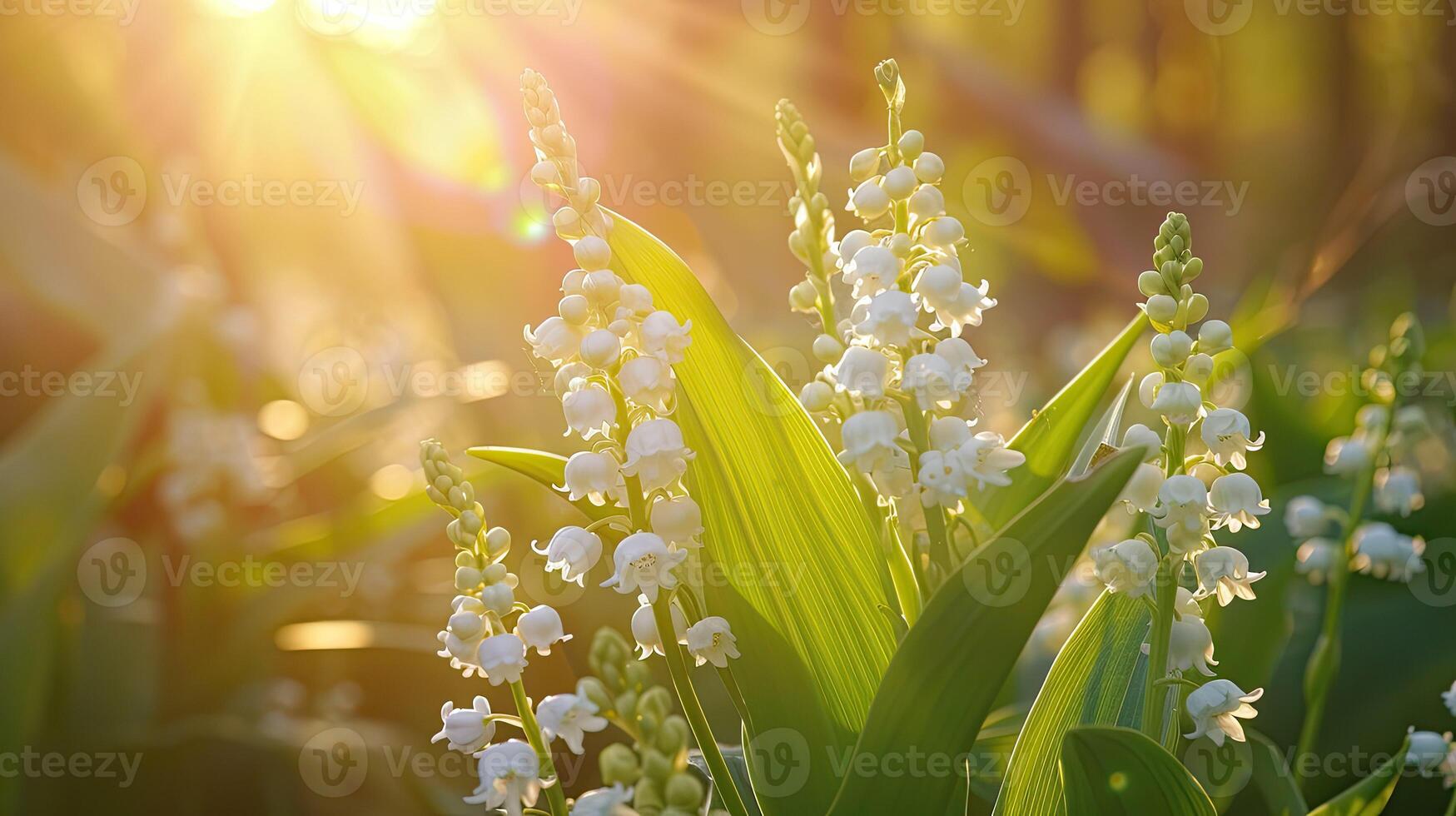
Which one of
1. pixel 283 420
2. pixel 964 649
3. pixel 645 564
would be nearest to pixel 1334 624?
pixel 964 649

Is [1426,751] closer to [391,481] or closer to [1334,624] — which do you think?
[1334,624]

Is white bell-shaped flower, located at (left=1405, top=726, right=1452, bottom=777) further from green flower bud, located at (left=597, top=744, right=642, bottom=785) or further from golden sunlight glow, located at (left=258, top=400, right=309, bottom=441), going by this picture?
golden sunlight glow, located at (left=258, top=400, right=309, bottom=441)

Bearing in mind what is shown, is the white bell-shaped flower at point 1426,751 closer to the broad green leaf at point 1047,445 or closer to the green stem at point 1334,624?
the green stem at point 1334,624

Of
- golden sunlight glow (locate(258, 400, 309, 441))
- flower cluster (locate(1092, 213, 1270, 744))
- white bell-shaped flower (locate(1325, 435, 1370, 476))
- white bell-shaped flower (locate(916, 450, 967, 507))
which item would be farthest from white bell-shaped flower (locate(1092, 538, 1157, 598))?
golden sunlight glow (locate(258, 400, 309, 441))

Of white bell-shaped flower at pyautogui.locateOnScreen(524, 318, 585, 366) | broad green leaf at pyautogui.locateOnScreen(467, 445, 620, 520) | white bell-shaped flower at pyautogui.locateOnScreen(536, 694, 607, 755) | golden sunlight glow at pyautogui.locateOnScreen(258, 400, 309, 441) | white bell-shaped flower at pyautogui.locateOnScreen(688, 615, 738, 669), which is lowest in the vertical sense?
white bell-shaped flower at pyautogui.locateOnScreen(536, 694, 607, 755)

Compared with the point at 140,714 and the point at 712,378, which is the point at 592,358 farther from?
the point at 140,714

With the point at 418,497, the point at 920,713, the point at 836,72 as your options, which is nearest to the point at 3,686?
the point at 418,497

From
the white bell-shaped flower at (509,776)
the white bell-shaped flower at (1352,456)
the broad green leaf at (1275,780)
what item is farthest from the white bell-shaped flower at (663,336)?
the white bell-shaped flower at (1352,456)

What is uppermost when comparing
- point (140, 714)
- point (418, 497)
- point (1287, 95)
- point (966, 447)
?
point (1287, 95)
